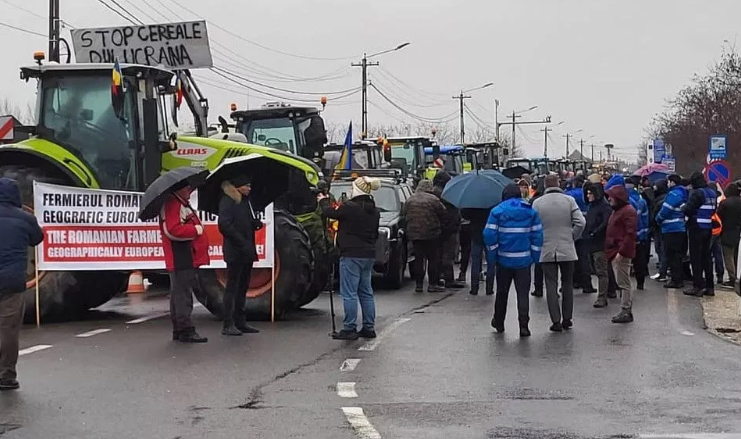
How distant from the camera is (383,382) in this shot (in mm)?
9711

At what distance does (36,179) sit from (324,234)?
399 centimetres

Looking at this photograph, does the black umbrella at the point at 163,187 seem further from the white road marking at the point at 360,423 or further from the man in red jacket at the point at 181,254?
the white road marking at the point at 360,423

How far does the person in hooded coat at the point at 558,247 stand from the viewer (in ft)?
43.6

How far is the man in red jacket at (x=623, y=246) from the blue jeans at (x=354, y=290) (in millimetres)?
3658

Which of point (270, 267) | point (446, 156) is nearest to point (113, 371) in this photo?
point (270, 267)

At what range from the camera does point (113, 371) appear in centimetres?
1030

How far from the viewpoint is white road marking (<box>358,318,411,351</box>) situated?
11781 mm

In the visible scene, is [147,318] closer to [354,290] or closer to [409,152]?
[354,290]

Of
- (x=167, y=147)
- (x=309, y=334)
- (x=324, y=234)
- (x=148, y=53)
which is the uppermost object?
(x=148, y=53)

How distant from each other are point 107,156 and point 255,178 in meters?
2.19

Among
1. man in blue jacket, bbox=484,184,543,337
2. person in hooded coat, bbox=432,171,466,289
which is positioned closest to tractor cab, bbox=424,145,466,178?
person in hooded coat, bbox=432,171,466,289

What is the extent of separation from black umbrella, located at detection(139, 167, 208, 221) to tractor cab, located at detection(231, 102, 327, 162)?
24.0 ft

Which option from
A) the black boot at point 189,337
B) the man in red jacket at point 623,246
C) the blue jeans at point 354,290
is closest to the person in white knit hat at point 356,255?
the blue jeans at point 354,290

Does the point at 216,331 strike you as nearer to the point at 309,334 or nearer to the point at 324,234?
the point at 309,334
